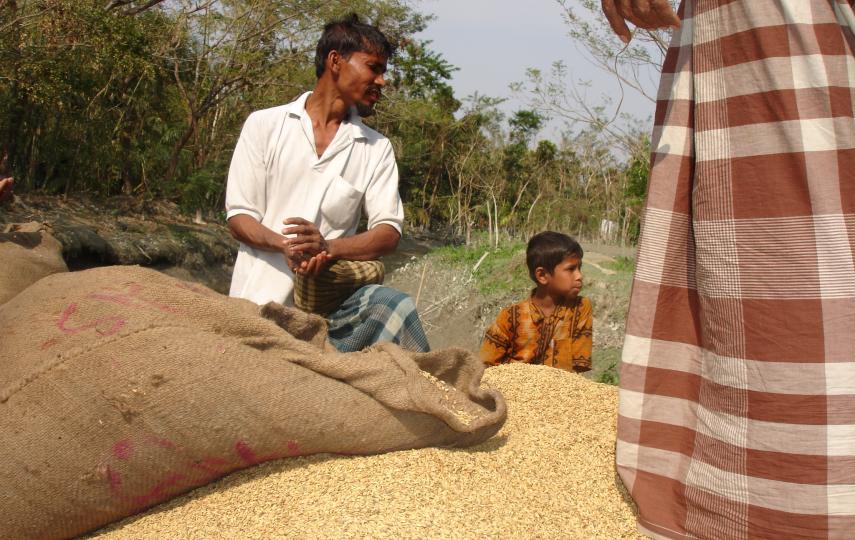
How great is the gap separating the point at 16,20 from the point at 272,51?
6.50 metres

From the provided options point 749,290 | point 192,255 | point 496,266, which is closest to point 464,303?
point 496,266

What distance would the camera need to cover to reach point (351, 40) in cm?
296

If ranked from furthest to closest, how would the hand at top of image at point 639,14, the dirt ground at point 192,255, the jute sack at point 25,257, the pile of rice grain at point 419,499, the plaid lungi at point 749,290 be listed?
the dirt ground at point 192,255 → the jute sack at point 25,257 → the hand at top of image at point 639,14 → the pile of rice grain at point 419,499 → the plaid lungi at point 749,290

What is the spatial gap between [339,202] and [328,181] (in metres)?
0.09

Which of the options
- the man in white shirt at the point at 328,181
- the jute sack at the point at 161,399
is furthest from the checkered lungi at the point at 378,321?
the jute sack at the point at 161,399

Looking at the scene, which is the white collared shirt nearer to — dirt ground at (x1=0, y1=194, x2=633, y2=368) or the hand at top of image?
the hand at top of image

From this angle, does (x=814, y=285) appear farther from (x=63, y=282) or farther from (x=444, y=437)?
(x=63, y=282)

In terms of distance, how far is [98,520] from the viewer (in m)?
1.89

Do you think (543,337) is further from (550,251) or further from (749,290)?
(749,290)

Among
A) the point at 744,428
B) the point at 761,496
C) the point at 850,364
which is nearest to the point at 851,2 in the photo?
the point at 850,364

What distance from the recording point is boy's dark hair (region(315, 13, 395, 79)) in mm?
2965

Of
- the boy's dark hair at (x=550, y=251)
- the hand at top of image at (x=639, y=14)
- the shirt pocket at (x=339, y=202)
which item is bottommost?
the boy's dark hair at (x=550, y=251)

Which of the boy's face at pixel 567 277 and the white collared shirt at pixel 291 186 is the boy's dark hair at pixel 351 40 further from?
the boy's face at pixel 567 277

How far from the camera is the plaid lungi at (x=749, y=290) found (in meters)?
1.70
